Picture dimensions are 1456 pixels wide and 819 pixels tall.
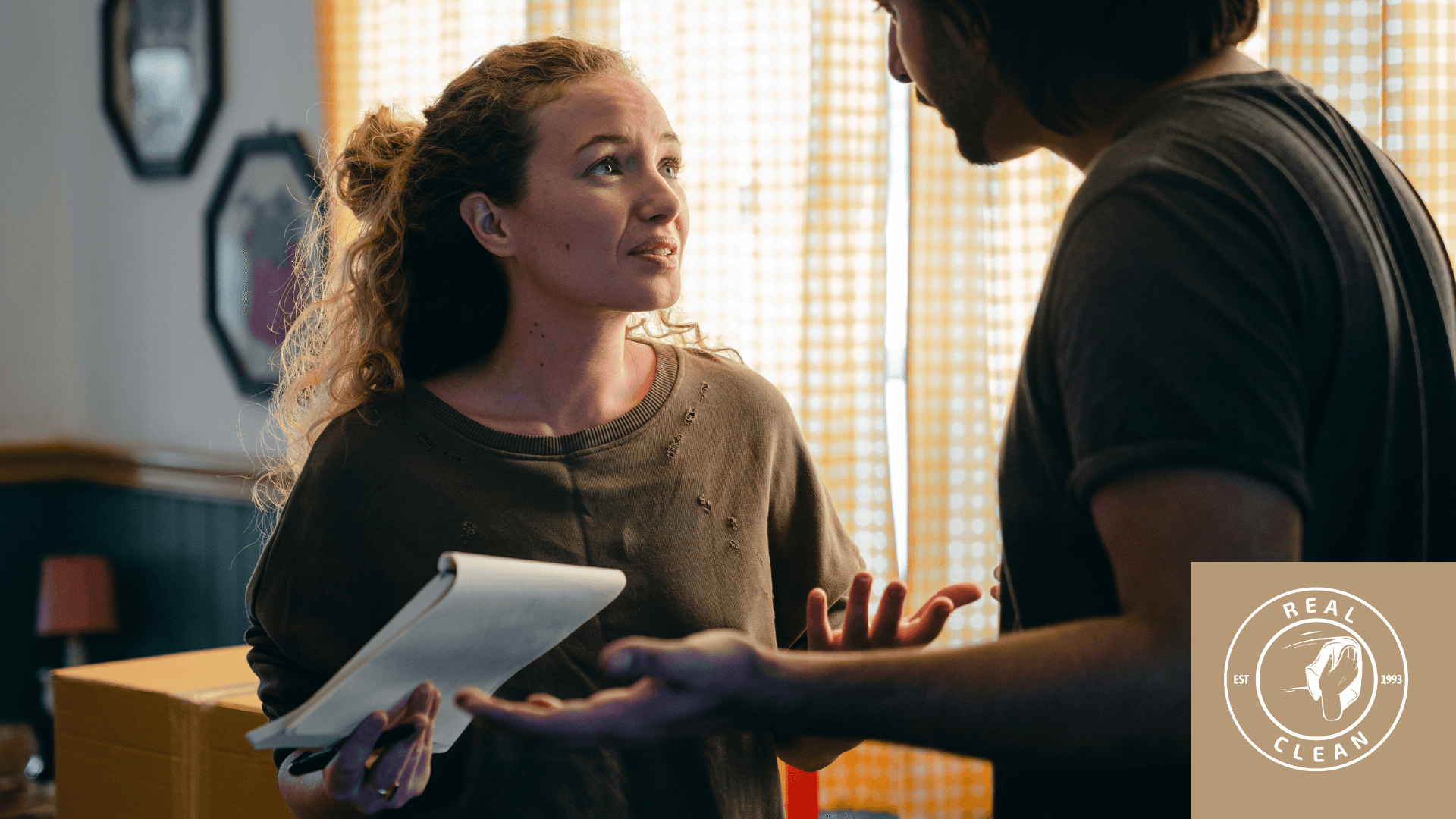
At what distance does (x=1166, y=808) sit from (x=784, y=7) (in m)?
2.06

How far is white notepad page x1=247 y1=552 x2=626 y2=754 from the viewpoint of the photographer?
77cm

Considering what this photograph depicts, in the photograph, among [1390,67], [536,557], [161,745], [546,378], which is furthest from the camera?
[1390,67]

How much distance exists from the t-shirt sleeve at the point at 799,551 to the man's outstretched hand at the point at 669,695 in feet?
2.63

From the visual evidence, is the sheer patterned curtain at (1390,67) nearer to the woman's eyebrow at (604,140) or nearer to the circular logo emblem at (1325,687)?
the woman's eyebrow at (604,140)

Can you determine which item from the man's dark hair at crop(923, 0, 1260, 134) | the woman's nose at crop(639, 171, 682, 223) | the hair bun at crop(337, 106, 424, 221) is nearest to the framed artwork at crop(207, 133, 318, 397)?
the hair bun at crop(337, 106, 424, 221)

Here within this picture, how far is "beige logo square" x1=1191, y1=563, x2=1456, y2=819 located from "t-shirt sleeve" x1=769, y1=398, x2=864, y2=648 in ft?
2.47

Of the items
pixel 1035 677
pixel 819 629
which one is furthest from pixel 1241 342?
pixel 819 629

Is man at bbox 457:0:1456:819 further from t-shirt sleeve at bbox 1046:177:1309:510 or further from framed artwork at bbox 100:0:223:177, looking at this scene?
framed artwork at bbox 100:0:223:177

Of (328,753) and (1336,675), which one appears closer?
(1336,675)

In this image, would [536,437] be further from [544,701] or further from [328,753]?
[544,701]

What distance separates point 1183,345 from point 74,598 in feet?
11.8

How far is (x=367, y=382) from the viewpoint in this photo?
4.37 feet

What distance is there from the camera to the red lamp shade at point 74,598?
10.8 feet

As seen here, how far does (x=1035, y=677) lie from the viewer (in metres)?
0.53
